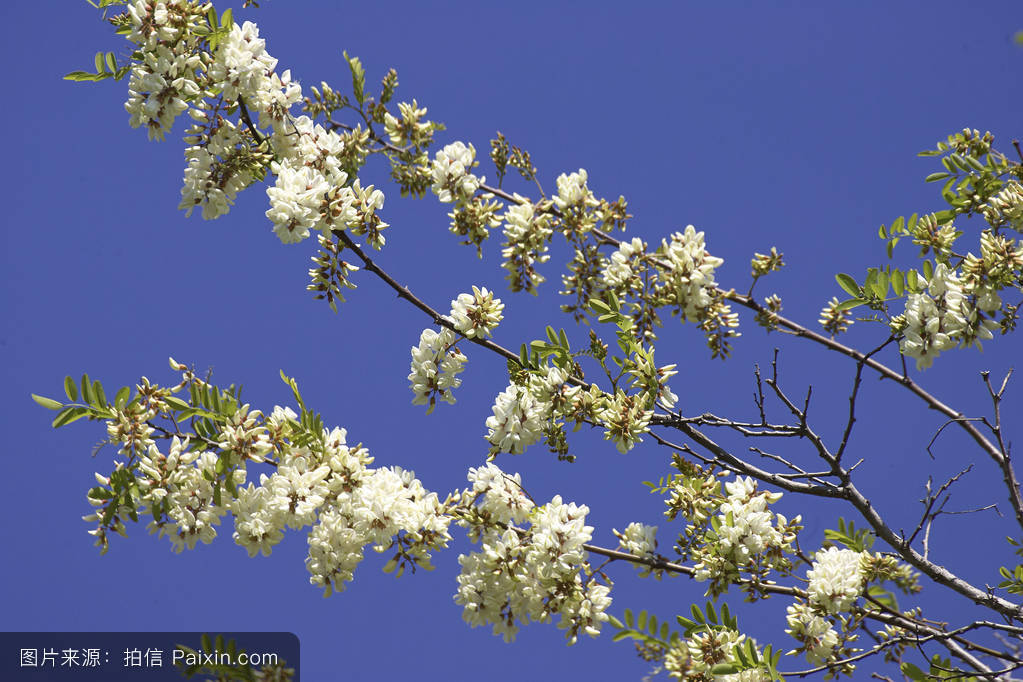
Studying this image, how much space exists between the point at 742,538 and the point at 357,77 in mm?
2318

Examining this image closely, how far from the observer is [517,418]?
3.26 m

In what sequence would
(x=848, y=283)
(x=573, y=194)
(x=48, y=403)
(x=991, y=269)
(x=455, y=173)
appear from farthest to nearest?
(x=848, y=283) → (x=455, y=173) → (x=991, y=269) → (x=573, y=194) → (x=48, y=403)

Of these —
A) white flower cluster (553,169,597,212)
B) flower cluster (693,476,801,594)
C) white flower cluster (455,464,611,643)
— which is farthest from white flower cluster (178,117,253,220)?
flower cluster (693,476,801,594)

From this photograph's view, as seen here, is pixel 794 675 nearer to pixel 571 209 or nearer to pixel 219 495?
pixel 571 209

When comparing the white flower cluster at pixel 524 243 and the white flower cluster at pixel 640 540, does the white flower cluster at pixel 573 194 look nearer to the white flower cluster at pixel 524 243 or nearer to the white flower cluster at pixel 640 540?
the white flower cluster at pixel 524 243

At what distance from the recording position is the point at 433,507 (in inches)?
122

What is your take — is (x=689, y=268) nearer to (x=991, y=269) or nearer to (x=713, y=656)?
(x=991, y=269)

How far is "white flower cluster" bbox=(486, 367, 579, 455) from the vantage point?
320 centimetres

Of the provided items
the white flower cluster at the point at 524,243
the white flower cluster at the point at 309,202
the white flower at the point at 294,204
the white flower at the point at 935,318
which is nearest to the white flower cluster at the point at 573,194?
the white flower cluster at the point at 524,243

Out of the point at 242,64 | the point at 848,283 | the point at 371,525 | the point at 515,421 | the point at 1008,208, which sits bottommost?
the point at 371,525

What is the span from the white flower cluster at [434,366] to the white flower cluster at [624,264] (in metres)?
0.65

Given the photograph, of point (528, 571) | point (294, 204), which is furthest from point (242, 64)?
point (528, 571)

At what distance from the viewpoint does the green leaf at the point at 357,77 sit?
11.8ft

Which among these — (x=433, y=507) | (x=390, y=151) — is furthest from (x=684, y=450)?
(x=390, y=151)
